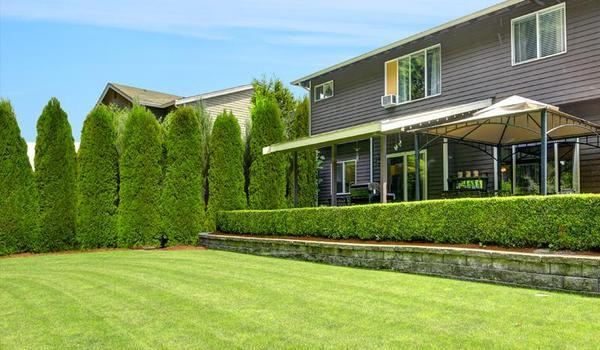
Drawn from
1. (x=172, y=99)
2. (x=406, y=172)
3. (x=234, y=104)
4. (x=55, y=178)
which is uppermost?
(x=172, y=99)

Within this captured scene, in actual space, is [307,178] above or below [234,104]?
below

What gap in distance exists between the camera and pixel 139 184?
13891 mm

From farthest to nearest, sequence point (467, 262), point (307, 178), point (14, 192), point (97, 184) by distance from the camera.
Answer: point (307, 178) < point (97, 184) < point (14, 192) < point (467, 262)

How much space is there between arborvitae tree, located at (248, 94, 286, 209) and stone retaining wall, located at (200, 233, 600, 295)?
4.73 m

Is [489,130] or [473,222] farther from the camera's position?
[489,130]

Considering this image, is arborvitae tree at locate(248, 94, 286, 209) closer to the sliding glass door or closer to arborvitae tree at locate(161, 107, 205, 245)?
arborvitae tree at locate(161, 107, 205, 245)

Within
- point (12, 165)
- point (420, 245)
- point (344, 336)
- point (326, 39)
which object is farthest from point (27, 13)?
point (344, 336)

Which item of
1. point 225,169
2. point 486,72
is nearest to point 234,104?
point 225,169

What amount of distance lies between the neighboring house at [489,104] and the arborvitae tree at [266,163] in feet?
2.97

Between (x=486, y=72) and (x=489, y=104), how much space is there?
100cm

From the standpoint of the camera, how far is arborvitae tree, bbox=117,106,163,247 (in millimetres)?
13812

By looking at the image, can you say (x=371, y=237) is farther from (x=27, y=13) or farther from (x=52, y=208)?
(x=27, y=13)

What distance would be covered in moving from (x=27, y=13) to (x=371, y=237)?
9.81 metres

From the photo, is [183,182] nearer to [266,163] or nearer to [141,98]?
[266,163]
